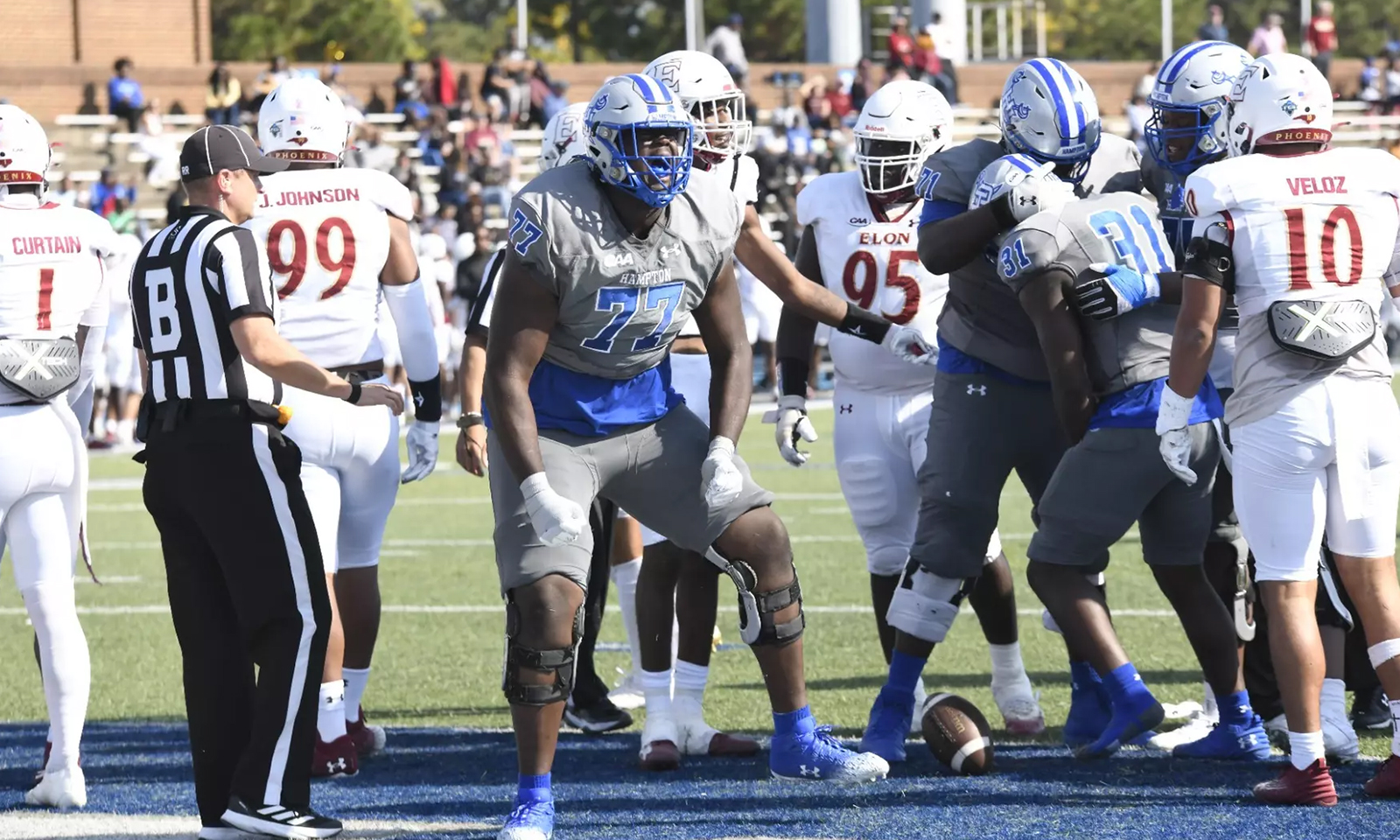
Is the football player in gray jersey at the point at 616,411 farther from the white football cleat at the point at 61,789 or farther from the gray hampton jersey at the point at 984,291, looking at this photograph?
the white football cleat at the point at 61,789

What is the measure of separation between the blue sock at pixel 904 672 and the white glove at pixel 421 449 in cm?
156

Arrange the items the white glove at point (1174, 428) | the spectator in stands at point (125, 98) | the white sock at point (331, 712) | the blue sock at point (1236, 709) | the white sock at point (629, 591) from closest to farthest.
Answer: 1. the white glove at point (1174, 428)
2. the blue sock at point (1236, 709)
3. the white sock at point (331, 712)
4. the white sock at point (629, 591)
5. the spectator in stands at point (125, 98)

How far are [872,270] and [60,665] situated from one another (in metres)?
2.74

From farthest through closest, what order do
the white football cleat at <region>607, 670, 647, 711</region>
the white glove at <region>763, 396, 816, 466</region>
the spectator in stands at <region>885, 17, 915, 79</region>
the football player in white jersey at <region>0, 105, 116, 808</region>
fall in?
the spectator in stands at <region>885, 17, 915, 79</region> → the white football cleat at <region>607, 670, 647, 711</region> → the white glove at <region>763, 396, 816, 466</region> → the football player in white jersey at <region>0, 105, 116, 808</region>

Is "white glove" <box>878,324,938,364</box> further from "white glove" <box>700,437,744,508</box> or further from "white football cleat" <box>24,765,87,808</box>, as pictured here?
"white football cleat" <box>24,765,87,808</box>

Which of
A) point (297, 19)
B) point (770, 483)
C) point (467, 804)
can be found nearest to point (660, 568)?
point (467, 804)

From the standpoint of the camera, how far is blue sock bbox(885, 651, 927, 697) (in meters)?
5.45

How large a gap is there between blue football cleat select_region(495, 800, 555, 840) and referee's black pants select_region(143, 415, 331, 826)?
0.58 metres

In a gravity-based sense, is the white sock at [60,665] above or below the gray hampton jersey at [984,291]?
below

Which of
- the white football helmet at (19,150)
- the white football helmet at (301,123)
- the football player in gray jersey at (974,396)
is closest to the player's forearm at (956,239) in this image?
the football player in gray jersey at (974,396)

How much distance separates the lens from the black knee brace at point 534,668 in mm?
4457

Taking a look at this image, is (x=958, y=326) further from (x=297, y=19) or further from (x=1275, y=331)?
(x=297, y=19)

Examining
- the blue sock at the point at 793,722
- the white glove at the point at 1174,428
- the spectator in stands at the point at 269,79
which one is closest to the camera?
the white glove at the point at 1174,428

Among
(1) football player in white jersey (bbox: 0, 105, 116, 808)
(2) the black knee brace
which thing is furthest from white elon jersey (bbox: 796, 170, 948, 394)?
(1) football player in white jersey (bbox: 0, 105, 116, 808)
